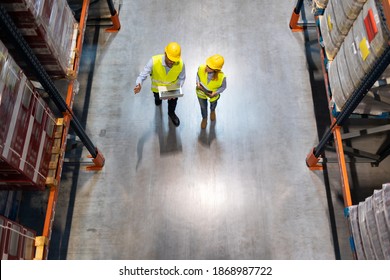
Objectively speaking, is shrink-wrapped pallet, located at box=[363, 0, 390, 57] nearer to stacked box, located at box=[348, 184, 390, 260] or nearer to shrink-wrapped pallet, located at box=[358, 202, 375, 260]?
stacked box, located at box=[348, 184, 390, 260]

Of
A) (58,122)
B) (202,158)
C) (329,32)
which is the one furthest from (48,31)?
(329,32)

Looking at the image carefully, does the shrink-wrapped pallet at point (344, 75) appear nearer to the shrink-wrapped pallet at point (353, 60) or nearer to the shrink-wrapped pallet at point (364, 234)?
the shrink-wrapped pallet at point (353, 60)

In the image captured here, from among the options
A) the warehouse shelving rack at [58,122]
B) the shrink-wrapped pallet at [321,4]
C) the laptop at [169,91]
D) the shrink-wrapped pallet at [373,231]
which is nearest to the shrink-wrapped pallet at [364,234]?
the shrink-wrapped pallet at [373,231]

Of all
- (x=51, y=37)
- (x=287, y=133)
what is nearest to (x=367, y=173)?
(x=287, y=133)

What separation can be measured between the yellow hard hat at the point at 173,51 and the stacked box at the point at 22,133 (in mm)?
2108

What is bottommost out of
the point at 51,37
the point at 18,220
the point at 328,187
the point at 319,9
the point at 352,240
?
the point at 18,220

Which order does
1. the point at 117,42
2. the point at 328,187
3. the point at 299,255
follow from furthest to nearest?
the point at 117,42, the point at 328,187, the point at 299,255

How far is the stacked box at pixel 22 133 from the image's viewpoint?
15.3ft

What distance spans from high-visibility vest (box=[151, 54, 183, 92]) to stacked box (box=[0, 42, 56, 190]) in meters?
1.94

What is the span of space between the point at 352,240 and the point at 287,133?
2.76m

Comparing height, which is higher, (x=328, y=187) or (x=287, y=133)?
(x=287, y=133)

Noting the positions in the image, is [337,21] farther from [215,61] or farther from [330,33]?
[215,61]

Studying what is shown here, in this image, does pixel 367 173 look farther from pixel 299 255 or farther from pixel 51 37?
pixel 51 37

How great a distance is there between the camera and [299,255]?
267 inches
